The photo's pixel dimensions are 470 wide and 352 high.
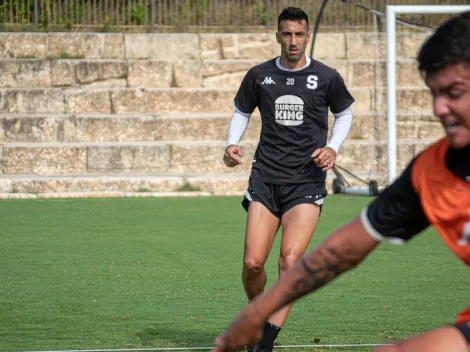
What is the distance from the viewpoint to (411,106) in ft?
64.4

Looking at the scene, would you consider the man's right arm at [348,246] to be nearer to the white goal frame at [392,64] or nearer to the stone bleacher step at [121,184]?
the white goal frame at [392,64]

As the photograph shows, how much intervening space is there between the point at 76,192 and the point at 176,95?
3.72m

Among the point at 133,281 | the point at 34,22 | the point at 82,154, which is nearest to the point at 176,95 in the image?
the point at 82,154

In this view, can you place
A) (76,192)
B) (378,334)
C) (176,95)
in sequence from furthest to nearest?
1. (176,95)
2. (76,192)
3. (378,334)

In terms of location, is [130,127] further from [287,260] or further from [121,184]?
[287,260]

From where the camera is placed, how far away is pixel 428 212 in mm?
2777

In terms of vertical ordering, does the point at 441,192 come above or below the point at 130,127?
above

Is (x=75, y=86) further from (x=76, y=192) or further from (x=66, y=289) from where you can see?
(x=66, y=289)

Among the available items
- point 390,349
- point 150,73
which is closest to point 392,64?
point 150,73

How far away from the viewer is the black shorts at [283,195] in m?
6.72

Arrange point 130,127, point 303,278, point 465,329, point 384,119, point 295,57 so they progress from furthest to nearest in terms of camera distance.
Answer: point 384,119
point 130,127
point 295,57
point 303,278
point 465,329

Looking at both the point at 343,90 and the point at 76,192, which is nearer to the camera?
the point at 343,90

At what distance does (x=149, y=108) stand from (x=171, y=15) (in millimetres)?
4324

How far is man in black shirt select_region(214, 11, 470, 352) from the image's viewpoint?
262 centimetres
